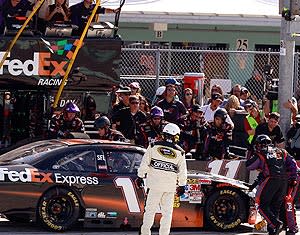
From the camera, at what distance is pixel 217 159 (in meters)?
16.9

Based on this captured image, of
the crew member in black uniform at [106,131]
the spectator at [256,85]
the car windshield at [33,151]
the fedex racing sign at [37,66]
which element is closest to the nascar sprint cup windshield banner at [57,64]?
the fedex racing sign at [37,66]

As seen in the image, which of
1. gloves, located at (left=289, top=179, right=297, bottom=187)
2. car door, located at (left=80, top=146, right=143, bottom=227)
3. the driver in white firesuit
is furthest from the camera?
gloves, located at (left=289, top=179, right=297, bottom=187)

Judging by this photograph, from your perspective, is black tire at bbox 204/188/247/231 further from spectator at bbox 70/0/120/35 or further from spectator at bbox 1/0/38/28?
spectator at bbox 1/0/38/28

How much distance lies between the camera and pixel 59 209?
539 inches

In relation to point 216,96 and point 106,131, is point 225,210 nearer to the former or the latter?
point 106,131

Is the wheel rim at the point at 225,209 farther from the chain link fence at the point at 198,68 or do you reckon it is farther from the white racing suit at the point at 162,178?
the chain link fence at the point at 198,68

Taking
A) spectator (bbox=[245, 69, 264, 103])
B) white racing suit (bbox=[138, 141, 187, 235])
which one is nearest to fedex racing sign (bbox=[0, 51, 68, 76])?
white racing suit (bbox=[138, 141, 187, 235])

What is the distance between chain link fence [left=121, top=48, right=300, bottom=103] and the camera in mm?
22953

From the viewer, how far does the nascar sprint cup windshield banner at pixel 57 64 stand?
55.8ft

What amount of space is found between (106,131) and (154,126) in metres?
1.08

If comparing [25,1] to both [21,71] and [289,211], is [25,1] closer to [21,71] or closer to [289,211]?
[21,71]

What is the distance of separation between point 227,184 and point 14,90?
463 centimetres

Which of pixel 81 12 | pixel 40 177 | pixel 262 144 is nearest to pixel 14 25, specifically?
pixel 81 12

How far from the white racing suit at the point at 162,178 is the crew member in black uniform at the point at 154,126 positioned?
354cm
